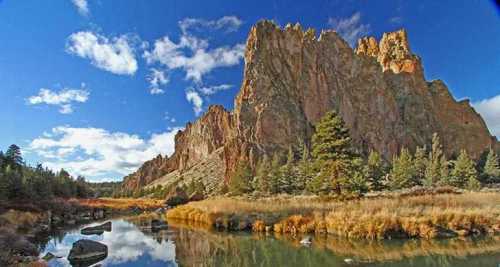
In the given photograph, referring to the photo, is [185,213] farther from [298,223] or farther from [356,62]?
[356,62]

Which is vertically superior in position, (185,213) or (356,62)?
(356,62)

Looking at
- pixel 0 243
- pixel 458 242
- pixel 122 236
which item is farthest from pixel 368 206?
pixel 0 243

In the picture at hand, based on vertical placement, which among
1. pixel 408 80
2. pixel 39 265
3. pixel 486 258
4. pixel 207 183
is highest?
pixel 408 80

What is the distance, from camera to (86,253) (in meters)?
15.0

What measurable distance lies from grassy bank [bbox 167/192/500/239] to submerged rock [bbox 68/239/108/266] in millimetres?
9811

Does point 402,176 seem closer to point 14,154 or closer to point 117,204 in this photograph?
point 117,204

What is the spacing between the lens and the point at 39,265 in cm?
1184

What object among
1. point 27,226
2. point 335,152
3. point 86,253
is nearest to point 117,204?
point 27,226

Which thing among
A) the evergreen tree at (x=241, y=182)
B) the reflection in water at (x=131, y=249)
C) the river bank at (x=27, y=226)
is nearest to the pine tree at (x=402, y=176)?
the evergreen tree at (x=241, y=182)

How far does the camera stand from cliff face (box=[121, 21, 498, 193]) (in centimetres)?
13762

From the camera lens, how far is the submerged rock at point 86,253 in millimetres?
14461

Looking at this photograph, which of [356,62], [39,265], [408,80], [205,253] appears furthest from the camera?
[408,80]

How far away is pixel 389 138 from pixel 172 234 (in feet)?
487

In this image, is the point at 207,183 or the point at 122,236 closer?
the point at 122,236
